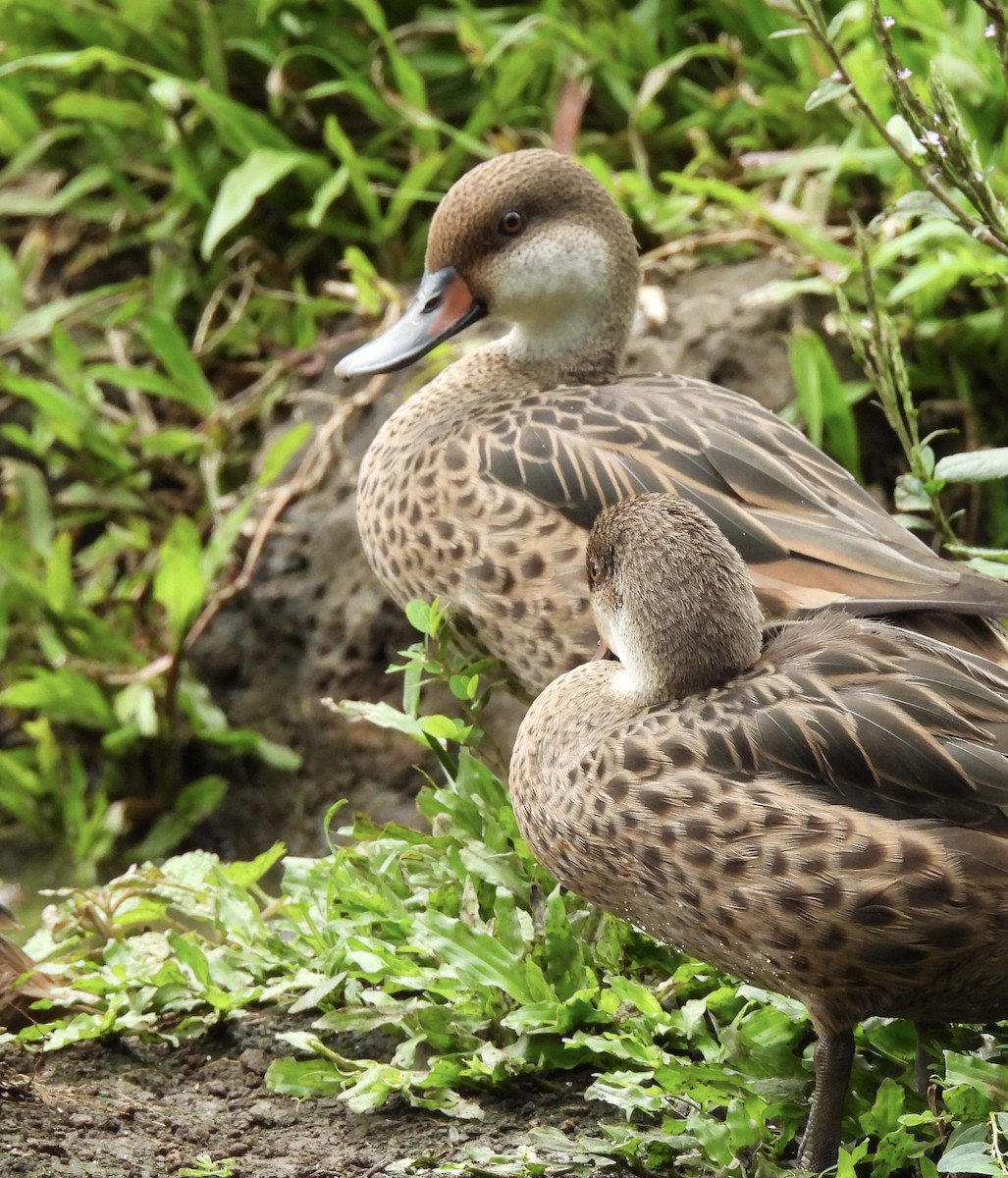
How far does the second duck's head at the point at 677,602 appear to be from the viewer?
224 cm

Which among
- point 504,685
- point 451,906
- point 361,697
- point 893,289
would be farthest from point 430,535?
point 893,289

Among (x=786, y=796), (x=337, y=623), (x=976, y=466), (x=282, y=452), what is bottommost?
(x=337, y=623)

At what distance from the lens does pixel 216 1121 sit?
2.42m

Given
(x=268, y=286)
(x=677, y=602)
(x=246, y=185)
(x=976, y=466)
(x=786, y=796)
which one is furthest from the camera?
(x=268, y=286)

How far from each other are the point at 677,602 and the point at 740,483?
2.10 feet

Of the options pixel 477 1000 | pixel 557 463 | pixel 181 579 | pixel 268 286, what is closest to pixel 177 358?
pixel 268 286

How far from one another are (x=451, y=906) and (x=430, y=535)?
63 centimetres

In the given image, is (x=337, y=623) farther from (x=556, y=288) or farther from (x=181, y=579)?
(x=556, y=288)

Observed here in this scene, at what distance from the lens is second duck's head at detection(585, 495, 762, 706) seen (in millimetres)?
2240

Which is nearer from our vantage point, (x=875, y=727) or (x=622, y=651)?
(x=875, y=727)

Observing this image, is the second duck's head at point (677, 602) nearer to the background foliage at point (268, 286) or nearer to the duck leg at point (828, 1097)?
the duck leg at point (828, 1097)

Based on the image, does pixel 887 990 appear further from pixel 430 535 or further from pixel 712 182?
pixel 712 182

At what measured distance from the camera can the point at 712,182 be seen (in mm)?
4273

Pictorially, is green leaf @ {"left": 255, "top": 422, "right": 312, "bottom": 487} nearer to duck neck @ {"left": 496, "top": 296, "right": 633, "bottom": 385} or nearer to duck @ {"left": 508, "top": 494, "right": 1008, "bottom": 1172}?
duck neck @ {"left": 496, "top": 296, "right": 633, "bottom": 385}
